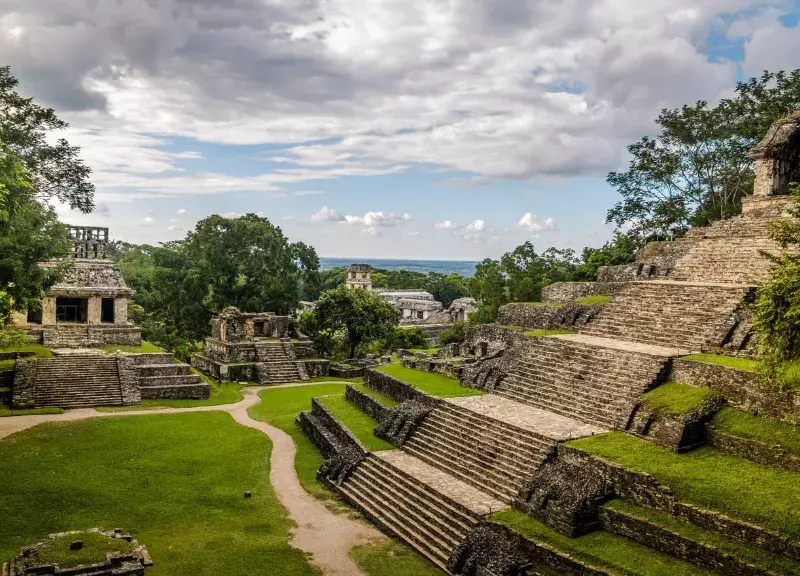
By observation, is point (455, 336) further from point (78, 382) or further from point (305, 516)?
point (305, 516)

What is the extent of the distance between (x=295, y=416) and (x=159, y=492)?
8.81 m

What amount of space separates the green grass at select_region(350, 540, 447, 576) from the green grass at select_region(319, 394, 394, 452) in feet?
14.0

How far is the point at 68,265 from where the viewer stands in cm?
2475

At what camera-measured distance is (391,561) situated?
39.0 feet

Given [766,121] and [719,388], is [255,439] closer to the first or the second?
[719,388]

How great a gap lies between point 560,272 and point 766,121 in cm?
1102

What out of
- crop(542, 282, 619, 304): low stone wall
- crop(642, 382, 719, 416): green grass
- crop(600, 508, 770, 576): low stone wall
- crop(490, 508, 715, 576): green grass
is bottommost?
crop(490, 508, 715, 576): green grass

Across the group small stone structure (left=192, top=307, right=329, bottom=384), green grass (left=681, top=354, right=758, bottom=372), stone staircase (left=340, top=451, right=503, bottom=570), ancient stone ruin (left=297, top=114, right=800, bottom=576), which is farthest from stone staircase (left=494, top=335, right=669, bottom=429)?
small stone structure (left=192, top=307, right=329, bottom=384)

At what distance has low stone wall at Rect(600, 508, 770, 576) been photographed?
9219 millimetres

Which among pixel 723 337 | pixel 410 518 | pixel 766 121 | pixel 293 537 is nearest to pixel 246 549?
pixel 293 537

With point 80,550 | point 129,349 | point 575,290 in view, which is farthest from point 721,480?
point 129,349

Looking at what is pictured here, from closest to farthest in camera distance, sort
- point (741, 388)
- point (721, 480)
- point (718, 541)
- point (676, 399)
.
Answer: point (718, 541) → point (721, 480) → point (741, 388) → point (676, 399)

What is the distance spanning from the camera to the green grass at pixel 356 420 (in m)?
17.2

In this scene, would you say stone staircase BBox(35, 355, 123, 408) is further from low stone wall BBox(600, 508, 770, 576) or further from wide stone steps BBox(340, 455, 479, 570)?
low stone wall BBox(600, 508, 770, 576)
